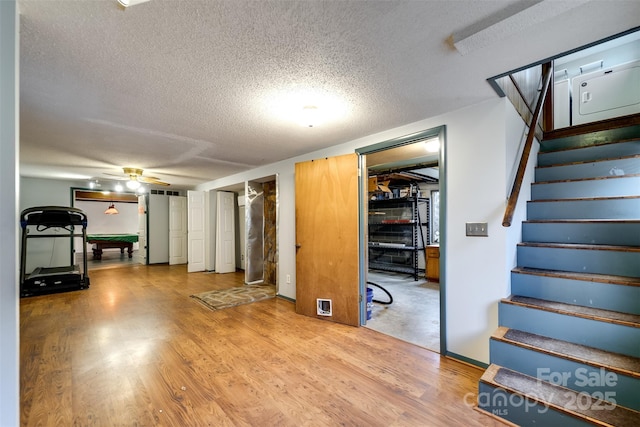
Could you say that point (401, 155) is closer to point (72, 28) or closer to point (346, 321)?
point (346, 321)

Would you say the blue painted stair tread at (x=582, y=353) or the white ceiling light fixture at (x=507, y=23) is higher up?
the white ceiling light fixture at (x=507, y=23)

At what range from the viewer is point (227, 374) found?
216 cm

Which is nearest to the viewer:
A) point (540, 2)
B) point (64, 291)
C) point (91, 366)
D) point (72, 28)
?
point (540, 2)

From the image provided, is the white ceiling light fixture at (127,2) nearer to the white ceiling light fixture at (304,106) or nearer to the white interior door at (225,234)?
the white ceiling light fixture at (304,106)

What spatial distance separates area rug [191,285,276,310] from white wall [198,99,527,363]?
297 centimetres

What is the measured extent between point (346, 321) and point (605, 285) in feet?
7.64

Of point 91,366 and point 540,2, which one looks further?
point 91,366

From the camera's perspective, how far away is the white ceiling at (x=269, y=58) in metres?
1.25

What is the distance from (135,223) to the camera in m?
12.2

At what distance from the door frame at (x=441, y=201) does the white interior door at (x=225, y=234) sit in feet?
14.3

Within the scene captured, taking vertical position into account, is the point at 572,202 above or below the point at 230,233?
above

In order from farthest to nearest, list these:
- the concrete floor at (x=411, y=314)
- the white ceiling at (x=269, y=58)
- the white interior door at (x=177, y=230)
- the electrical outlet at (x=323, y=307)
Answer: the white interior door at (x=177, y=230) < the electrical outlet at (x=323, y=307) < the concrete floor at (x=411, y=314) < the white ceiling at (x=269, y=58)

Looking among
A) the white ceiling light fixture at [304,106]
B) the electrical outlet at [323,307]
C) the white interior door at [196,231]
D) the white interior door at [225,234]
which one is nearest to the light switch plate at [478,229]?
the white ceiling light fixture at [304,106]

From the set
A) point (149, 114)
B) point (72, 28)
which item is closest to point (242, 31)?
point (72, 28)
